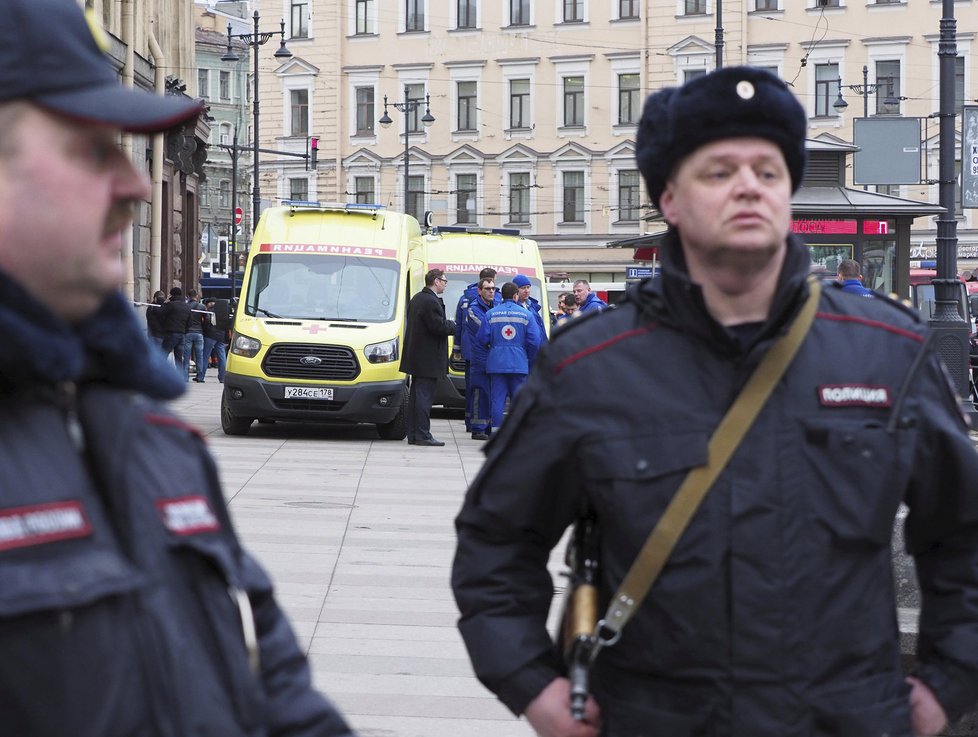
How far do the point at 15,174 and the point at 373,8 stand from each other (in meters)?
65.0

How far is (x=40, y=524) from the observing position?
1.64 m

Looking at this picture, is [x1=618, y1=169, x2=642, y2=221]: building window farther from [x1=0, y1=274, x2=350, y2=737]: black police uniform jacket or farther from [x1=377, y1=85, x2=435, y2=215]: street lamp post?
[x1=0, y1=274, x2=350, y2=737]: black police uniform jacket

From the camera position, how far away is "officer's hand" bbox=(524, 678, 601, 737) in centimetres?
276

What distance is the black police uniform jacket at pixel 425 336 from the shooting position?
17.2 meters

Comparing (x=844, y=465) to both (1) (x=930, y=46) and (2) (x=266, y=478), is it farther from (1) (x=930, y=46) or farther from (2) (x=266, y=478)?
(1) (x=930, y=46)

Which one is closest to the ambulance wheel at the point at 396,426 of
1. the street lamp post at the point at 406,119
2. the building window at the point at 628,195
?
the street lamp post at the point at 406,119

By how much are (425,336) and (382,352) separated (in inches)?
20.5

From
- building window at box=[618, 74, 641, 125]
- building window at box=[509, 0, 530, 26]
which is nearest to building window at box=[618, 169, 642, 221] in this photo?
building window at box=[618, 74, 641, 125]

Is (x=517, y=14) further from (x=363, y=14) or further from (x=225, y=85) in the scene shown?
(x=225, y=85)

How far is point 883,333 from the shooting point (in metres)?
2.82

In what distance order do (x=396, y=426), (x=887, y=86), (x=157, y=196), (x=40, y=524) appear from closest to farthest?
1. (x=40, y=524)
2. (x=396, y=426)
3. (x=157, y=196)
4. (x=887, y=86)

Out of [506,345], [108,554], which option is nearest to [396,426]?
[506,345]

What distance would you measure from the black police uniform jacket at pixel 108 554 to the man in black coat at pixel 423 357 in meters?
15.4

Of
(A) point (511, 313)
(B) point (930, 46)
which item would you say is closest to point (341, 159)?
(B) point (930, 46)
